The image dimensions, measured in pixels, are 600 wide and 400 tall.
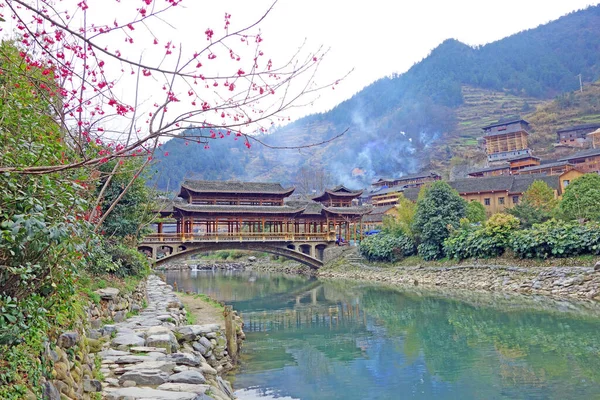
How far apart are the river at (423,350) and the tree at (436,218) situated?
252 inches

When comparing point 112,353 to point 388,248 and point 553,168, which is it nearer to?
point 388,248

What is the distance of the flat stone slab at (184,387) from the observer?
508cm

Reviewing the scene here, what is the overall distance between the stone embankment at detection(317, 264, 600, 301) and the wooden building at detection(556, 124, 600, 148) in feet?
161

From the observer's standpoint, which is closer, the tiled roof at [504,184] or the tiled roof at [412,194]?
the tiled roof at [504,184]

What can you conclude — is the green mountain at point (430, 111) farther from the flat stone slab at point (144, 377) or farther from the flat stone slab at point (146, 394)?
the flat stone slab at point (146, 394)

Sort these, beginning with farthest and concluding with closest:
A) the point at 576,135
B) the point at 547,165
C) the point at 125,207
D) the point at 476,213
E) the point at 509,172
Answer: the point at 576,135
the point at 509,172
the point at 547,165
the point at 476,213
the point at 125,207

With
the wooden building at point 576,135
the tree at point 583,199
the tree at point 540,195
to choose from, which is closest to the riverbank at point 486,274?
the tree at point 583,199

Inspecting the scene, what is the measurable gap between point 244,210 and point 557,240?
19.3m

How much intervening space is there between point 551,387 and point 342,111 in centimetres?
13905

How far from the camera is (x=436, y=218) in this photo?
2619cm

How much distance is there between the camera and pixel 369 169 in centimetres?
10338

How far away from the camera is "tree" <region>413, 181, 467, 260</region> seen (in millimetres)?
26120

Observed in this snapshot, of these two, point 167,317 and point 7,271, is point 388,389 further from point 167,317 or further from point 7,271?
point 7,271

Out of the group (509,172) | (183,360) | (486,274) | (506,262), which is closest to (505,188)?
(509,172)
